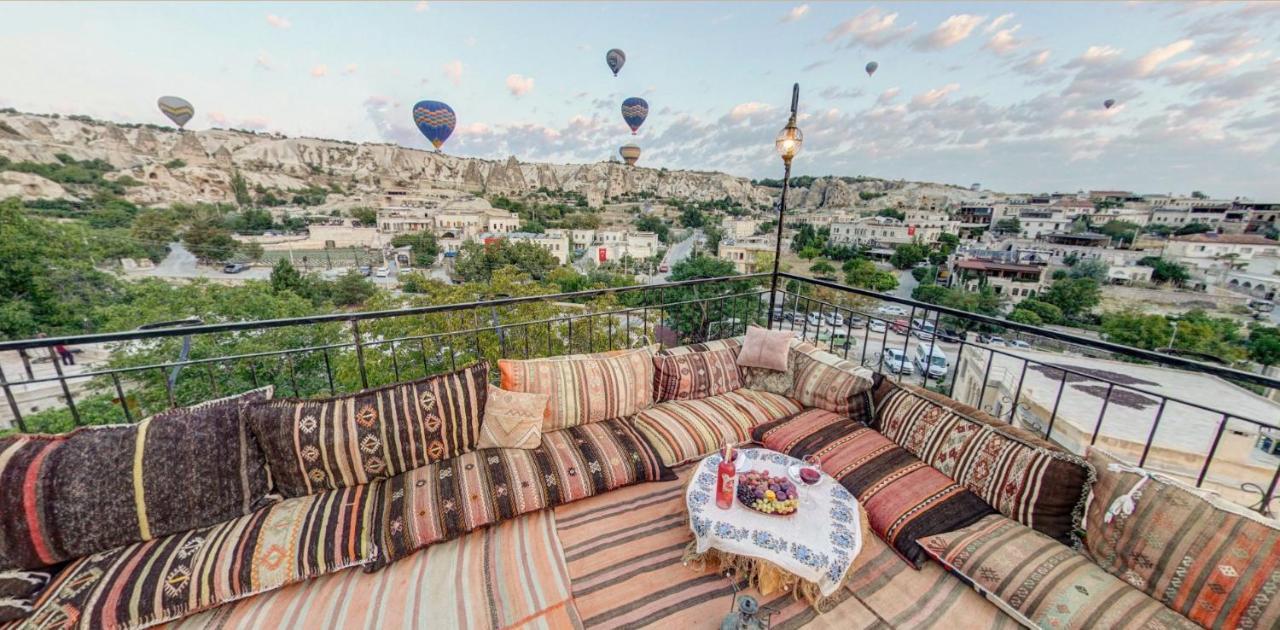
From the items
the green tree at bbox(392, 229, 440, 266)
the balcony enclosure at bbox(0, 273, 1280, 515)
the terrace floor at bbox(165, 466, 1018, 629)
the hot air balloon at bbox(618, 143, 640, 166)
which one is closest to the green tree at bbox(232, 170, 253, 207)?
the green tree at bbox(392, 229, 440, 266)

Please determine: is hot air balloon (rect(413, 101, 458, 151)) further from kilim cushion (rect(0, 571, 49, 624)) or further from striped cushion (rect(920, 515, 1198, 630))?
striped cushion (rect(920, 515, 1198, 630))

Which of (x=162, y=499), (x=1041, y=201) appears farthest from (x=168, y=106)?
(x=1041, y=201)

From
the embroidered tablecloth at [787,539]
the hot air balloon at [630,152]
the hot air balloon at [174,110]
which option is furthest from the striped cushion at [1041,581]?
the hot air balloon at [174,110]

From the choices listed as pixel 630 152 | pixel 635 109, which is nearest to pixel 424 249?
pixel 630 152

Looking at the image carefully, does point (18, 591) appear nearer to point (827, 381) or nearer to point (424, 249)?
point (827, 381)

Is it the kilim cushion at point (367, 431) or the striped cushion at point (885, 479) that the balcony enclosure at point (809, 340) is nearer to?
the kilim cushion at point (367, 431)

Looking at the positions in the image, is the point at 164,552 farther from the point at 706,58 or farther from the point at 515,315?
the point at 706,58
